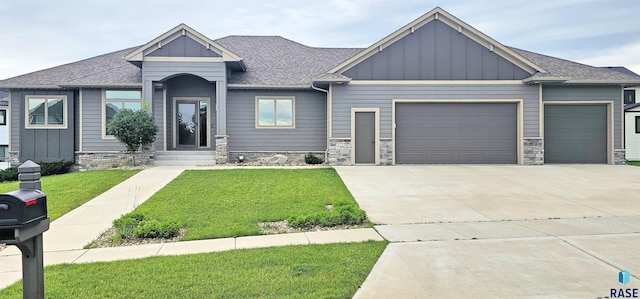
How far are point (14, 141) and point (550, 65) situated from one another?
23077mm

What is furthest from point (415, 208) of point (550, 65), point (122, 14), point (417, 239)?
point (122, 14)

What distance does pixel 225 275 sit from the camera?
4.09m

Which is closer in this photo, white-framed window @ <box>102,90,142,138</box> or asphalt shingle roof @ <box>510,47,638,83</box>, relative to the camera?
asphalt shingle roof @ <box>510,47,638,83</box>

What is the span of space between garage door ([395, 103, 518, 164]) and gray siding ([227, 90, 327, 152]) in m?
3.38

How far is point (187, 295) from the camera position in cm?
358

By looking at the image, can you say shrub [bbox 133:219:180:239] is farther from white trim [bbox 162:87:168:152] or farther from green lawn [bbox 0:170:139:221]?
white trim [bbox 162:87:168:152]

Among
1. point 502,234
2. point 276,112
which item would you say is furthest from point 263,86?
point 502,234

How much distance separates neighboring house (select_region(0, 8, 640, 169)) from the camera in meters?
14.8

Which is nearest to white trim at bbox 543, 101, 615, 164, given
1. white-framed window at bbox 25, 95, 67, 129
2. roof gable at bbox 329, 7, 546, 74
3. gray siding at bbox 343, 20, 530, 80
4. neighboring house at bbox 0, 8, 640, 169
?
neighboring house at bbox 0, 8, 640, 169

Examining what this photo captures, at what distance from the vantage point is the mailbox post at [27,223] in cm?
263

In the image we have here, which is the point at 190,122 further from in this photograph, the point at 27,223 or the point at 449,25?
the point at 27,223

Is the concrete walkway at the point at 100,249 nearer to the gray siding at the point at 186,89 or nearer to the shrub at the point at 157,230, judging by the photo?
the shrub at the point at 157,230

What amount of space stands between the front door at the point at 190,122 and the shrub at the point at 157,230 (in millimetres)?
10912

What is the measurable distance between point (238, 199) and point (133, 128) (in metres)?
7.37
